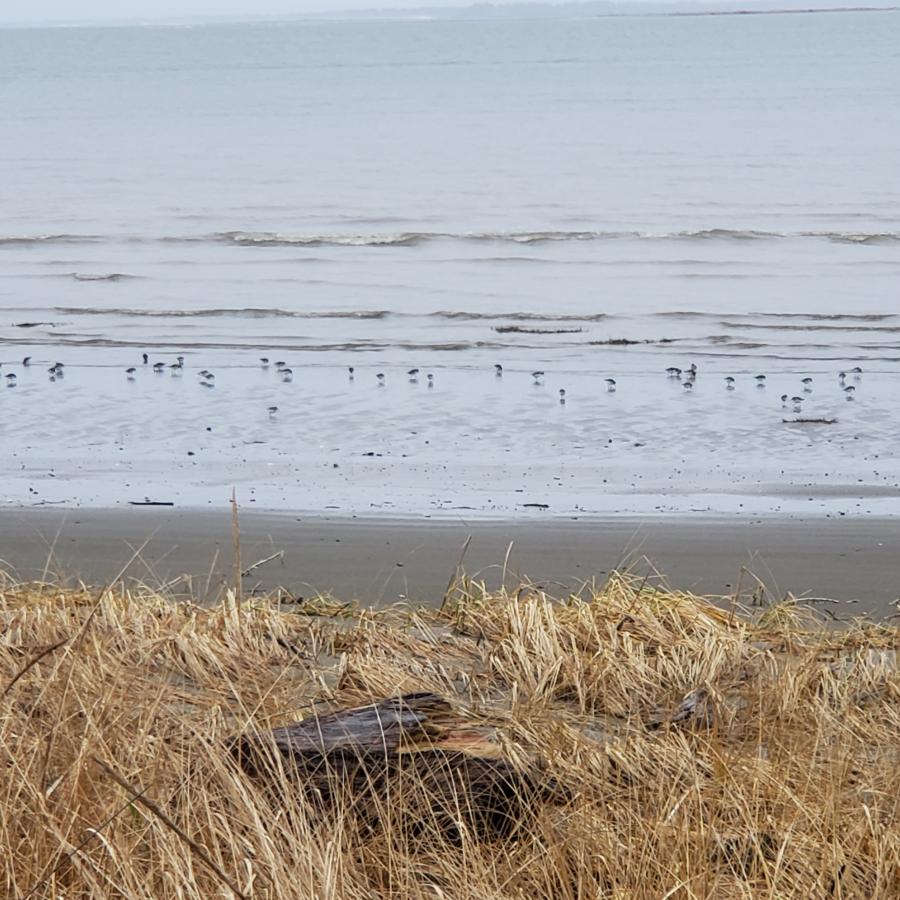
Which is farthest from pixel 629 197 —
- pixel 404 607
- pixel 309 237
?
pixel 404 607

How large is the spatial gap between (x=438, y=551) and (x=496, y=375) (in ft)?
19.2

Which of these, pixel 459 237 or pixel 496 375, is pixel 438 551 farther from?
pixel 459 237

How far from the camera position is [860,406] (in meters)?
11.9

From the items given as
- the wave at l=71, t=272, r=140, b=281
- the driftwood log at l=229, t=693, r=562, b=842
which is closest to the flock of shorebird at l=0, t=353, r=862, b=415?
the wave at l=71, t=272, r=140, b=281

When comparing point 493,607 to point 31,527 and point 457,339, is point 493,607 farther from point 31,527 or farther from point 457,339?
point 457,339

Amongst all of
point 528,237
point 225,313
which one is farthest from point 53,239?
point 225,313

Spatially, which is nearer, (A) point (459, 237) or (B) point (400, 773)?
(B) point (400, 773)

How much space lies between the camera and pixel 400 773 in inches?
143

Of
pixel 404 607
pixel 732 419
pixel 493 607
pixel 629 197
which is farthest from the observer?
pixel 629 197

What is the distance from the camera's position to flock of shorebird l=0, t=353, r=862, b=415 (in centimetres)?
1248

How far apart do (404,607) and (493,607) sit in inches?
33.2


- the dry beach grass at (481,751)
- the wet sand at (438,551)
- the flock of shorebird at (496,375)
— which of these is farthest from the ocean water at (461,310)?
the dry beach grass at (481,751)

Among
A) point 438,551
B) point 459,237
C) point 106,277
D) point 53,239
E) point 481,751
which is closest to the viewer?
point 481,751

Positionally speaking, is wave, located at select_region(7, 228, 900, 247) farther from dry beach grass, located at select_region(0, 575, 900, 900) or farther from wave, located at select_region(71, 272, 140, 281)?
dry beach grass, located at select_region(0, 575, 900, 900)
